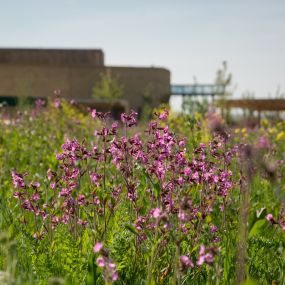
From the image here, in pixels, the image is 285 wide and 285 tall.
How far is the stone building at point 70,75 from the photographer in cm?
5122

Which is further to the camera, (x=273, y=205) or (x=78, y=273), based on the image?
(x=273, y=205)

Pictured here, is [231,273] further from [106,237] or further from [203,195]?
[106,237]

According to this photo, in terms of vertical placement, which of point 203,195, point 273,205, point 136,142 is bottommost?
point 273,205

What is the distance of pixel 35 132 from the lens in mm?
9477

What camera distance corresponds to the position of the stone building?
51219mm

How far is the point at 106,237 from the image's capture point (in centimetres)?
335

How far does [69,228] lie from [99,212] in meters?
0.20

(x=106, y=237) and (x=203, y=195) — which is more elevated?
(x=203, y=195)

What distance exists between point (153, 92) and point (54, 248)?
53166 millimetres

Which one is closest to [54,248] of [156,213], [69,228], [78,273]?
[69,228]

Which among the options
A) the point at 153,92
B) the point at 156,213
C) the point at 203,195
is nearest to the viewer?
the point at 156,213

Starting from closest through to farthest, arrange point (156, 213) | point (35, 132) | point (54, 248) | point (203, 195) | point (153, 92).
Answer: point (156, 213), point (203, 195), point (54, 248), point (35, 132), point (153, 92)

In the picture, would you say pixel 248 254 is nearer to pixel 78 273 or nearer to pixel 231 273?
pixel 231 273

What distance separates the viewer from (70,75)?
5200 cm
